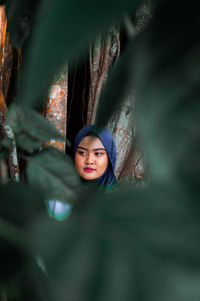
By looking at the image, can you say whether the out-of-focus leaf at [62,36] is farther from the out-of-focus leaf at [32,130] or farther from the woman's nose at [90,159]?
the woman's nose at [90,159]

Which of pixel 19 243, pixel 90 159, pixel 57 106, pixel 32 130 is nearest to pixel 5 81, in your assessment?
pixel 57 106

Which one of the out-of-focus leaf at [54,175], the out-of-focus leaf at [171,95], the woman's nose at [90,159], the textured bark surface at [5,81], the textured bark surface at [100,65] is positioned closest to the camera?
the out-of-focus leaf at [171,95]

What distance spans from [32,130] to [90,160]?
3.46 ft

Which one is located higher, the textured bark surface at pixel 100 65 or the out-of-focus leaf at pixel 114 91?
the textured bark surface at pixel 100 65

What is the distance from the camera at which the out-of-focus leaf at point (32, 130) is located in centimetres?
25

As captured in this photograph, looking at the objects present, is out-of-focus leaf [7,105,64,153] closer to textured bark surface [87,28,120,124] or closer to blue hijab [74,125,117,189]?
blue hijab [74,125,117,189]

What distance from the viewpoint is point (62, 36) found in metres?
0.11

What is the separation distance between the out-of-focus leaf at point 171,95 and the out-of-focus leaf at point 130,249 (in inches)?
0.5

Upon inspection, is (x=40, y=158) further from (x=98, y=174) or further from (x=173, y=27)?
(x=98, y=174)

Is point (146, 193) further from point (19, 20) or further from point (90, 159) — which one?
point (90, 159)

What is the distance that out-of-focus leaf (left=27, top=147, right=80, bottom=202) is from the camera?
22 centimetres

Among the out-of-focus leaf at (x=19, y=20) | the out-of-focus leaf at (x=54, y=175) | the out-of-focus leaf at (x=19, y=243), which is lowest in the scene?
the out-of-focus leaf at (x=19, y=243)

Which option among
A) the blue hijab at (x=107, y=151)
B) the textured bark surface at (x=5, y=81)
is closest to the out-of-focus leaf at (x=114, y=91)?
the textured bark surface at (x=5, y=81)

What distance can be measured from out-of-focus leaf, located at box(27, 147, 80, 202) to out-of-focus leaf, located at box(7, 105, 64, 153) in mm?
15
